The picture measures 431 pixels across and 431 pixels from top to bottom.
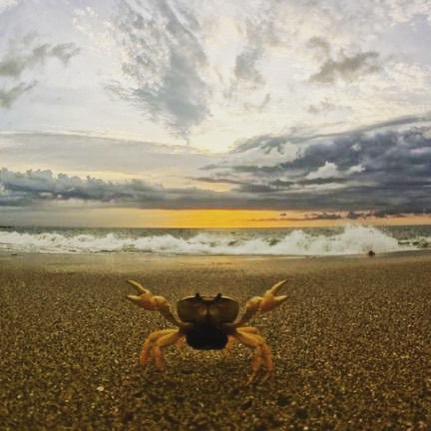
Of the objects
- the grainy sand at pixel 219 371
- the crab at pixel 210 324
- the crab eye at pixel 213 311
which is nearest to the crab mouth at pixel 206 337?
the crab at pixel 210 324

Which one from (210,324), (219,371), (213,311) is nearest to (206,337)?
(210,324)

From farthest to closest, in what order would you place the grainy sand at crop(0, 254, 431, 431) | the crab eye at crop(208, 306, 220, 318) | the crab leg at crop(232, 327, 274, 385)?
the crab leg at crop(232, 327, 274, 385), the crab eye at crop(208, 306, 220, 318), the grainy sand at crop(0, 254, 431, 431)

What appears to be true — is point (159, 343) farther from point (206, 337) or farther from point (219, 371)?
point (219, 371)

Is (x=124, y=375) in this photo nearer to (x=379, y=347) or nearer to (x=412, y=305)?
(x=379, y=347)

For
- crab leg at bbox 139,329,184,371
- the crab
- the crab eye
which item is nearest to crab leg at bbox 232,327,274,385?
the crab

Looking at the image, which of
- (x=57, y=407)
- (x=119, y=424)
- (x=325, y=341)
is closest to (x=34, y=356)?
(x=57, y=407)

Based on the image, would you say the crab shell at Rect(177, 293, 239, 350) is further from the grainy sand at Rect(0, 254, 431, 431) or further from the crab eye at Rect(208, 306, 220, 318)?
the grainy sand at Rect(0, 254, 431, 431)
